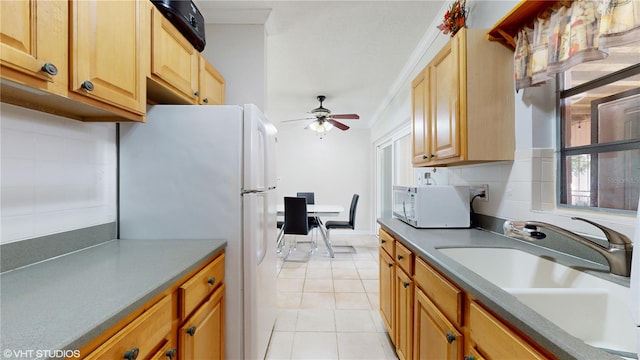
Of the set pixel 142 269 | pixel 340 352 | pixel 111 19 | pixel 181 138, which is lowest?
pixel 340 352

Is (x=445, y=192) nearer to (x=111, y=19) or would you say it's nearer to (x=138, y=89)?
(x=138, y=89)

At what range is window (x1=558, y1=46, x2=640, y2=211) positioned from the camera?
1.09 m

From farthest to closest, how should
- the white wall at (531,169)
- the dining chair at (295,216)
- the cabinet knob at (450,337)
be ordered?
1. the dining chair at (295,216)
2. the white wall at (531,169)
3. the cabinet knob at (450,337)

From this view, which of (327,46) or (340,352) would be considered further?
(327,46)

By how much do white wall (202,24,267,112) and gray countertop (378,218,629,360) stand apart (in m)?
1.55

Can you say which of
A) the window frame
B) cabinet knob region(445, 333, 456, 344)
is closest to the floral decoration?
the window frame

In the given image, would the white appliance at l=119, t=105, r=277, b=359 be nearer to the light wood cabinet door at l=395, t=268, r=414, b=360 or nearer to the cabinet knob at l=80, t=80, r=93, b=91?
the cabinet knob at l=80, t=80, r=93, b=91

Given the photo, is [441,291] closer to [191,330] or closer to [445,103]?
[191,330]

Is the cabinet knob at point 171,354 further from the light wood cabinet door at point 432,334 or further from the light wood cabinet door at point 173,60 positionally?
the light wood cabinet door at point 173,60

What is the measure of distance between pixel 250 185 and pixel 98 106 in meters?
0.72

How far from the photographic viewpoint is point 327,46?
8.73ft

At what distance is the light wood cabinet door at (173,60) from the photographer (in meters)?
1.32

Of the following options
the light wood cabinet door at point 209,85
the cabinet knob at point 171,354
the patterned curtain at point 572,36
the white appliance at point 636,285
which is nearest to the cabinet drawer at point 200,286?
the cabinet knob at point 171,354

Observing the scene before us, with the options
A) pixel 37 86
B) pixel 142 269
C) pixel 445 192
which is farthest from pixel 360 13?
pixel 142 269
